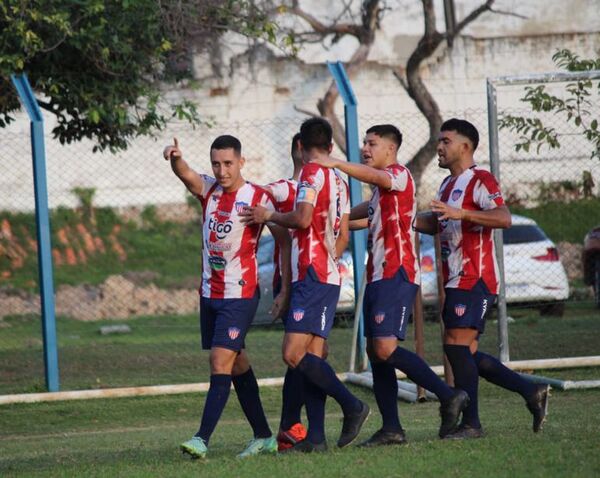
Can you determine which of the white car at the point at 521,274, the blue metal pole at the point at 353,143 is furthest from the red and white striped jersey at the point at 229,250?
the white car at the point at 521,274

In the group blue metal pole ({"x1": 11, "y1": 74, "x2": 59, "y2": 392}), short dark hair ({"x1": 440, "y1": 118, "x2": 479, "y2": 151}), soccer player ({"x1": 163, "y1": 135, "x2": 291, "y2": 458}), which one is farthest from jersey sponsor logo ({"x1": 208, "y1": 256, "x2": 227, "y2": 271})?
blue metal pole ({"x1": 11, "y1": 74, "x2": 59, "y2": 392})

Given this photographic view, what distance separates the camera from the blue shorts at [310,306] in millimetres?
7902

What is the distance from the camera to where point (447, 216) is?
787 centimetres

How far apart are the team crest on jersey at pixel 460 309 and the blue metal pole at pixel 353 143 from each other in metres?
4.56

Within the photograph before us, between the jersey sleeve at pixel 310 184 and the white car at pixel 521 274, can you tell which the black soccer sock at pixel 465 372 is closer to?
the jersey sleeve at pixel 310 184

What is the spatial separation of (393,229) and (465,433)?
4.65 ft

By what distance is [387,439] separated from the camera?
8008 mm

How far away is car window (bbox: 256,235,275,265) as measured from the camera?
61.4 ft

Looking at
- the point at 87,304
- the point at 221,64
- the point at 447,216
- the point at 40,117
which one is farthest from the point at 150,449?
the point at 221,64

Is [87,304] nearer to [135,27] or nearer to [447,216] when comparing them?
[135,27]

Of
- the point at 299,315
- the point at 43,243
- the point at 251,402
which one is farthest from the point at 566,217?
the point at 299,315

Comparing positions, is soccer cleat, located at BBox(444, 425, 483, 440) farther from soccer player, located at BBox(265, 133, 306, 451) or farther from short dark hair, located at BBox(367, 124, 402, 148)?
short dark hair, located at BBox(367, 124, 402, 148)

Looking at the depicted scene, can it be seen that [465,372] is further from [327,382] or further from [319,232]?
[319,232]

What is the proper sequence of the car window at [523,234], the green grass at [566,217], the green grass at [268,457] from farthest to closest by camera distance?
the car window at [523,234]
the green grass at [566,217]
the green grass at [268,457]
